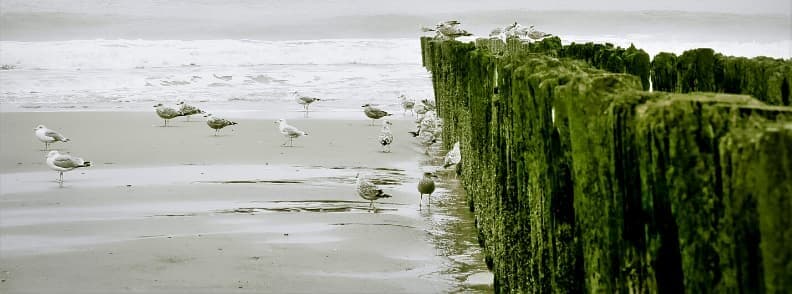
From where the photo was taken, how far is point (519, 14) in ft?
178

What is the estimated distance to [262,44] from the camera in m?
39.4

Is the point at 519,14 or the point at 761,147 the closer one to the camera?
the point at 761,147

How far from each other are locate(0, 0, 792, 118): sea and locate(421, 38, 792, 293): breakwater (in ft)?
42.2

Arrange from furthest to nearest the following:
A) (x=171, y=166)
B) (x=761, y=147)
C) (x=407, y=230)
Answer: (x=171, y=166)
(x=407, y=230)
(x=761, y=147)

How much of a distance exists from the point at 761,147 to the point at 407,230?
251 inches

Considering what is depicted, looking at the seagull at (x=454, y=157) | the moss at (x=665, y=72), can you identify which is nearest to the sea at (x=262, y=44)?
the seagull at (x=454, y=157)

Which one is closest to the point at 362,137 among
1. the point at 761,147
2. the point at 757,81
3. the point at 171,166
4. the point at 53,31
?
the point at 171,166

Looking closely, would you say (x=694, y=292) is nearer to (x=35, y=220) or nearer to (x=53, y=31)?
(x=35, y=220)

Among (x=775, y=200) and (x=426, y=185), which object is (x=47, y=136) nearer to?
(x=426, y=185)

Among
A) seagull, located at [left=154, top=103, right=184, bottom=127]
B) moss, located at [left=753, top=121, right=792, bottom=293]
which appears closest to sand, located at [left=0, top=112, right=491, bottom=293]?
seagull, located at [left=154, top=103, right=184, bottom=127]

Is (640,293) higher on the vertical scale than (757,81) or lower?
lower

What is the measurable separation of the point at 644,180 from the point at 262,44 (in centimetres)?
3780

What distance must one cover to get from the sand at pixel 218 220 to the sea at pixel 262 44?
5.25 m

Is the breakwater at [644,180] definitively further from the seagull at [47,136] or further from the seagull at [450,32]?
the seagull at [450,32]
